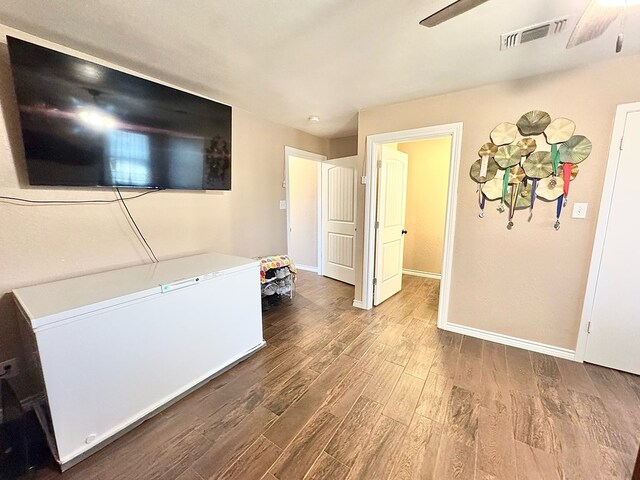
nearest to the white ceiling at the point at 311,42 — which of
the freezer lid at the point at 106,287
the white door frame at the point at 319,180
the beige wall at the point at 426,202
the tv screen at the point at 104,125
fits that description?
the tv screen at the point at 104,125

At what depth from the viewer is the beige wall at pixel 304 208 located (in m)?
4.77

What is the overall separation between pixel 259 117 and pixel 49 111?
6.41 feet

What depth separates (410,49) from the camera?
172 centimetres

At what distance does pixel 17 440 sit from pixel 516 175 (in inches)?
145

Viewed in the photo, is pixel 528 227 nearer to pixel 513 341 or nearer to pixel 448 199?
pixel 448 199

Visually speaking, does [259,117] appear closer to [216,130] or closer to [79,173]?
[216,130]

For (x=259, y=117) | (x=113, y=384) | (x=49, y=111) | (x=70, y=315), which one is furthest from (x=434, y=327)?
(x=49, y=111)

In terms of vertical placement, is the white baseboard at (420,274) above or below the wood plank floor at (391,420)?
above

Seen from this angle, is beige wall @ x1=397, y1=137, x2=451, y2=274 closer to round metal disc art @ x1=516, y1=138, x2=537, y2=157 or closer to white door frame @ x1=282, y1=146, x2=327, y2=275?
white door frame @ x1=282, y1=146, x2=327, y2=275

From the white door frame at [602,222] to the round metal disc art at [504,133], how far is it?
0.60 m

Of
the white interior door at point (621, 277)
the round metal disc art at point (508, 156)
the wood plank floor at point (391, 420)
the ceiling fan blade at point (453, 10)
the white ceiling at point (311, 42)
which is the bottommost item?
the wood plank floor at point (391, 420)

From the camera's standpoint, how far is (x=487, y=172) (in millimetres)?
2324

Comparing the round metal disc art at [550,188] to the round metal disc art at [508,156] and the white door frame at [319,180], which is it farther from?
the white door frame at [319,180]

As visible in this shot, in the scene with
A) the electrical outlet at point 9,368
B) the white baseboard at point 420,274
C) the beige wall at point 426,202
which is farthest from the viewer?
the white baseboard at point 420,274
